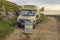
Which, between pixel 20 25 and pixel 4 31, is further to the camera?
pixel 20 25

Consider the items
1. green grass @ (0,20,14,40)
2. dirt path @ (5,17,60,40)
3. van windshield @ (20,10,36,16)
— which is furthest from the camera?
van windshield @ (20,10,36,16)

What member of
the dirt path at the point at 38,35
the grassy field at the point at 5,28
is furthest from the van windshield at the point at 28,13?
the dirt path at the point at 38,35

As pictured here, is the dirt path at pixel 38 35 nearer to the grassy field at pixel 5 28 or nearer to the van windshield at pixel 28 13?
the grassy field at pixel 5 28

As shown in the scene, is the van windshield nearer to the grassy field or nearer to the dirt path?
the grassy field

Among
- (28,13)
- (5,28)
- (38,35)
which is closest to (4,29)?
(5,28)

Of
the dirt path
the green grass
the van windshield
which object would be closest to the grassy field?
the green grass

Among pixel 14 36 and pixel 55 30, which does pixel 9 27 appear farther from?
pixel 55 30

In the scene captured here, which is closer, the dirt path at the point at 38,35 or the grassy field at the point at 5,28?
A: the grassy field at the point at 5,28

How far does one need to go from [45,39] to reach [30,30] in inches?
62.9

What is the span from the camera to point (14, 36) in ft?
70.1

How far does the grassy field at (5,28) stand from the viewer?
828 inches

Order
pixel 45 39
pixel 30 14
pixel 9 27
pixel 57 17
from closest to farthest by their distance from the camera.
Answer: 1. pixel 45 39
2. pixel 9 27
3. pixel 30 14
4. pixel 57 17

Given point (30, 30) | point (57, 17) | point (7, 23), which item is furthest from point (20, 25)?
point (57, 17)

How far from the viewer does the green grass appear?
2095cm
